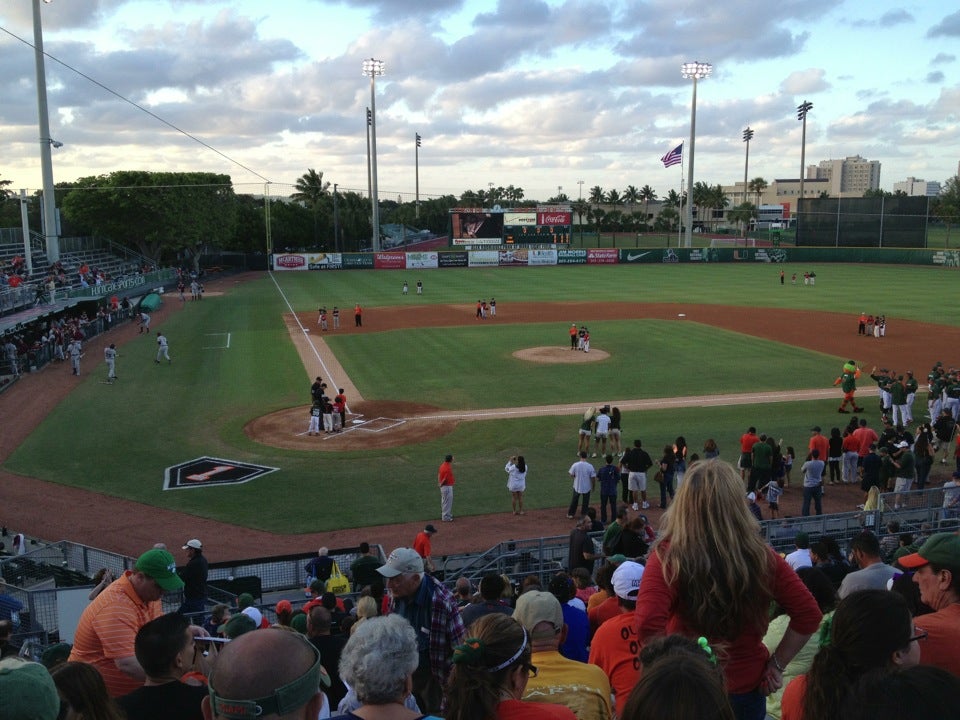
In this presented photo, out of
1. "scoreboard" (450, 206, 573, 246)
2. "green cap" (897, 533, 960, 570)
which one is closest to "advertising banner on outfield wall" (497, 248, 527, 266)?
"scoreboard" (450, 206, 573, 246)

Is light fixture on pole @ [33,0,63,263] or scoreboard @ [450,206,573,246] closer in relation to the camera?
light fixture on pole @ [33,0,63,263]

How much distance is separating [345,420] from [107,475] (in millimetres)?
7286

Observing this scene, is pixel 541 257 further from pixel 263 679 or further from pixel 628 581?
pixel 263 679

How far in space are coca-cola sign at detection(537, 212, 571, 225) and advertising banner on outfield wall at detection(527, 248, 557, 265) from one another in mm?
4333

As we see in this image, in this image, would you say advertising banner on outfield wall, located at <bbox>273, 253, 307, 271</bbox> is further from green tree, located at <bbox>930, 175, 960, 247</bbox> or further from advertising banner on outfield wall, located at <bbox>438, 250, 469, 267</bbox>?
green tree, located at <bbox>930, 175, 960, 247</bbox>

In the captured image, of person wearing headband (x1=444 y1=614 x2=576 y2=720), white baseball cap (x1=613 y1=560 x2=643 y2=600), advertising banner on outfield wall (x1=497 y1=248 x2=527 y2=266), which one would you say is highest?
advertising banner on outfield wall (x1=497 y1=248 x2=527 y2=266)

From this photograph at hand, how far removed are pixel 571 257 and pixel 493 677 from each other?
9247cm

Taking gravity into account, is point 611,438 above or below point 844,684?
below

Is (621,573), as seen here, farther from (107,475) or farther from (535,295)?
(535,295)

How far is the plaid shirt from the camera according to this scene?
5.92 m

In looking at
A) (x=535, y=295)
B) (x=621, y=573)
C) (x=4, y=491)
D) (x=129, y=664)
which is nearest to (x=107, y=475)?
(x=4, y=491)

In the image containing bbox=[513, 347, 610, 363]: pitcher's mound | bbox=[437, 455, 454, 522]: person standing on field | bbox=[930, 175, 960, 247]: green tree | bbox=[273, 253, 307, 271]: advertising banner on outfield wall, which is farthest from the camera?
bbox=[930, 175, 960, 247]: green tree

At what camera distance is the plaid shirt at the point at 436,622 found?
5.92 metres

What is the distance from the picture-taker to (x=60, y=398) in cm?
3006
